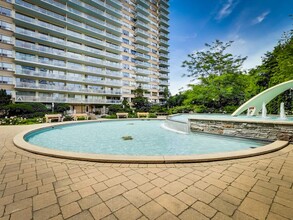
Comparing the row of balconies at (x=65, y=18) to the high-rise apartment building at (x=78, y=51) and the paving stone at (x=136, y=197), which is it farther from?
the paving stone at (x=136, y=197)

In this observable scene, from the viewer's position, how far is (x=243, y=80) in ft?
69.3

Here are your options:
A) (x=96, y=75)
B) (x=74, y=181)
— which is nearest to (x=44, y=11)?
(x=96, y=75)

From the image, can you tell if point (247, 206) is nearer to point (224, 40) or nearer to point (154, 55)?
point (224, 40)


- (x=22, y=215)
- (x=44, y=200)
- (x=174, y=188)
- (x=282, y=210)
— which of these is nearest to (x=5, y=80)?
(x=44, y=200)

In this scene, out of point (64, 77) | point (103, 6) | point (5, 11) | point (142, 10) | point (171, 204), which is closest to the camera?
point (171, 204)

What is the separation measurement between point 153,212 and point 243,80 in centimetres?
2492

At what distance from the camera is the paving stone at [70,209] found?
1815mm

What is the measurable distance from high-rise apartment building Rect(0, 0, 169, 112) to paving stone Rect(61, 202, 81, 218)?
31.7m

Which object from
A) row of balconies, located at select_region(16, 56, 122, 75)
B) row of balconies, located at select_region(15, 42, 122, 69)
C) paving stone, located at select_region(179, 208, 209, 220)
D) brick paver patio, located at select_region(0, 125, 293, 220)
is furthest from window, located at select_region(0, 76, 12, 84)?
paving stone, located at select_region(179, 208, 209, 220)

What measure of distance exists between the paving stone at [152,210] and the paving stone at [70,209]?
0.89 meters

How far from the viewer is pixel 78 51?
108 feet

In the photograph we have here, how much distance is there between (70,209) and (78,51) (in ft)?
124

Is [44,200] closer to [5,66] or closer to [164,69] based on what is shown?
[5,66]

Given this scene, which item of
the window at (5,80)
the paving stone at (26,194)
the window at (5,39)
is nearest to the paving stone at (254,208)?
the paving stone at (26,194)
